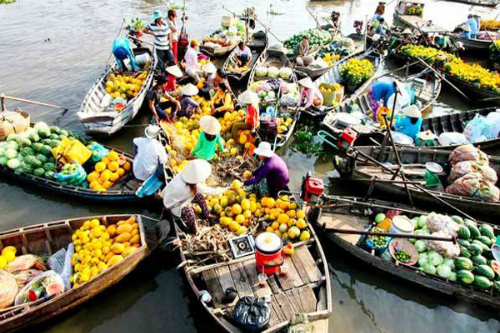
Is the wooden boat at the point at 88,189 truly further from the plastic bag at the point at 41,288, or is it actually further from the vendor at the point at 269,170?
the vendor at the point at 269,170

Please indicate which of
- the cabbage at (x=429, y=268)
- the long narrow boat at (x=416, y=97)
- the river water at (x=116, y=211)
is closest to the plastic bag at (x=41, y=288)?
the river water at (x=116, y=211)

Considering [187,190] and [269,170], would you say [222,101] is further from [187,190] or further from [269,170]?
[187,190]

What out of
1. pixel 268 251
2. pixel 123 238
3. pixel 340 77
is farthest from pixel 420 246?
pixel 340 77

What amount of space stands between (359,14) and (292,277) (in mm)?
32874

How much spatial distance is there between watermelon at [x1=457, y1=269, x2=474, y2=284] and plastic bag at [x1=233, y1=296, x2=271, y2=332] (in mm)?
4141

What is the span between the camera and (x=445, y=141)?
1062 cm

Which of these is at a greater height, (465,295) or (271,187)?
(271,187)

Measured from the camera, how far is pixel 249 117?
1003 centimetres

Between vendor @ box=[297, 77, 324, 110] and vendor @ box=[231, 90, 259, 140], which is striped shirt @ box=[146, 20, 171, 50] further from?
vendor @ box=[297, 77, 324, 110]

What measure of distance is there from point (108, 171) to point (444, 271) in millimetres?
8407

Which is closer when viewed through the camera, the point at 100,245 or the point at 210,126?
the point at 100,245

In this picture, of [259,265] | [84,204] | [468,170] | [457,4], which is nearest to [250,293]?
[259,265]

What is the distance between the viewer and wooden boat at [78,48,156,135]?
34.9 feet

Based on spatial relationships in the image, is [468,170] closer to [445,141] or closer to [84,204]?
[445,141]
